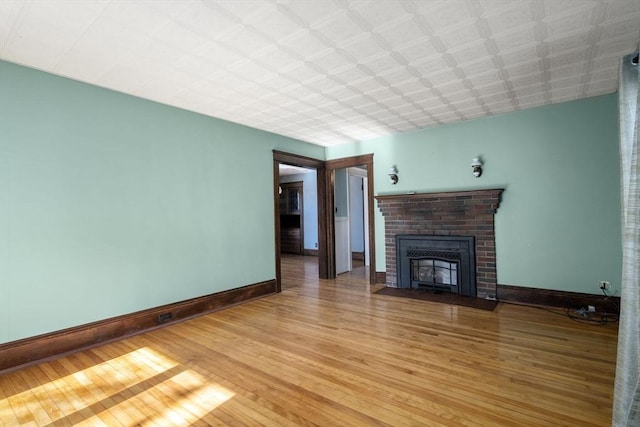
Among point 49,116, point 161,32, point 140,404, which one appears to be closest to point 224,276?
point 140,404

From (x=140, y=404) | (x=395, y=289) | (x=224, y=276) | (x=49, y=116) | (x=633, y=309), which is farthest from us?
(x=395, y=289)

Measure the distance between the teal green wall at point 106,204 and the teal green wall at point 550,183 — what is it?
327cm

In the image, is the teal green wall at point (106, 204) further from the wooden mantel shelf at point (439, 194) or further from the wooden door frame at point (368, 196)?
the wooden mantel shelf at point (439, 194)

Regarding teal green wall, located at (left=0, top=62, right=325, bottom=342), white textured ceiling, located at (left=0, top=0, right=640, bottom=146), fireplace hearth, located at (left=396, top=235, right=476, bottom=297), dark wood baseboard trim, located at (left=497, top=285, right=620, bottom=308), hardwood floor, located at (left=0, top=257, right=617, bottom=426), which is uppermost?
white textured ceiling, located at (left=0, top=0, right=640, bottom=146)

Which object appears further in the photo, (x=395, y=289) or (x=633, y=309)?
(x=395, y=289)

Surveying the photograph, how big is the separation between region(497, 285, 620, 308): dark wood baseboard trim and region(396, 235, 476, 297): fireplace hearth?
39 cm

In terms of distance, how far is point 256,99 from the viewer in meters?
3.19

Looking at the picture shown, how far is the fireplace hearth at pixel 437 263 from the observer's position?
4066 millimetres

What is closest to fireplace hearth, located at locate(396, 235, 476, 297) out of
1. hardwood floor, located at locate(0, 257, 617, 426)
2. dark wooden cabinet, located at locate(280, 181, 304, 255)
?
hardwood floor, located at locate(0, 257, 617, 426)

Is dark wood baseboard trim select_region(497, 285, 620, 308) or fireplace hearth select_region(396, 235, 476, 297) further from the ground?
fireplace hearth select_region(396, 235, 476, 297)

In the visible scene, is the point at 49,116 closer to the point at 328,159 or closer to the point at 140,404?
the point at 140,404

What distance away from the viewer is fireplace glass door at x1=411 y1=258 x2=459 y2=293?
4.19m

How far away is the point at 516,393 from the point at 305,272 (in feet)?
14.9

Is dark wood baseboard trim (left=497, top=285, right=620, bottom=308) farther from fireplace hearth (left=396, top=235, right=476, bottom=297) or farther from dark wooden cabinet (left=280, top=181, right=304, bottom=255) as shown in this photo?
dark wooden cabinet (left=280, top=181, right=304, bottom=255)
